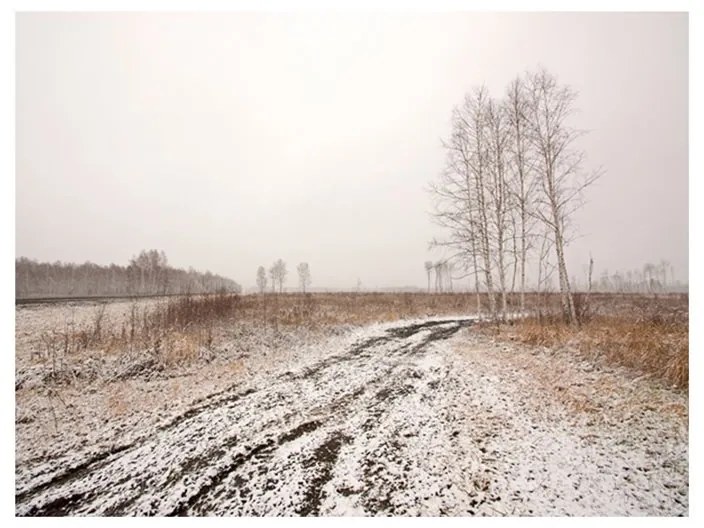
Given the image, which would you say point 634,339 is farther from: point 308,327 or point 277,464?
point 308,327

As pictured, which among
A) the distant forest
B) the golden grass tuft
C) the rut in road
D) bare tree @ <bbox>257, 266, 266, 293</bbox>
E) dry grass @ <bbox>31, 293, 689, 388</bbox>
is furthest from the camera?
the distant forest

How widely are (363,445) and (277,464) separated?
3.56 ft

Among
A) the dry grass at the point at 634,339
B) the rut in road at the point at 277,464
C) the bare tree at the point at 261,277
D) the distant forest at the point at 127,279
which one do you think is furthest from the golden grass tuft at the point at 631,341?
the distant forest at the point at 127,279

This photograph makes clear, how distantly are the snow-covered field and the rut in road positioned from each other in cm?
2

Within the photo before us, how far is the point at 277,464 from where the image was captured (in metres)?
3.74

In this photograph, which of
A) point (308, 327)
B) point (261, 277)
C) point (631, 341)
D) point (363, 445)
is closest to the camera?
point (363, 445)

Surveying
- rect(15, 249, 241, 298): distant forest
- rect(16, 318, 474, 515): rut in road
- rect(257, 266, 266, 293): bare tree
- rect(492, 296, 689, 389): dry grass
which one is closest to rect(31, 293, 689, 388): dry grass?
rect(492, 296, 689, 389): dry grass

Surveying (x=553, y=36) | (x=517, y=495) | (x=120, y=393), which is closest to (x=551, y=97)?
(x=553, y=36)

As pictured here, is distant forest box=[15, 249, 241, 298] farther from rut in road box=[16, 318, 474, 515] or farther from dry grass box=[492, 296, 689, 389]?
dry grass box=[492, 296, 689, 389]

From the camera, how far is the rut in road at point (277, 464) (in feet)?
11.0

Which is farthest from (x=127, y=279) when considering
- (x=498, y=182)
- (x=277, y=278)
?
(x=498, y=182)

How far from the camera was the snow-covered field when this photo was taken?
3363mm

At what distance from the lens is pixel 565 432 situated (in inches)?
162

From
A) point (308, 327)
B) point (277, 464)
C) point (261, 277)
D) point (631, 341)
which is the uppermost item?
point (261, 277)
